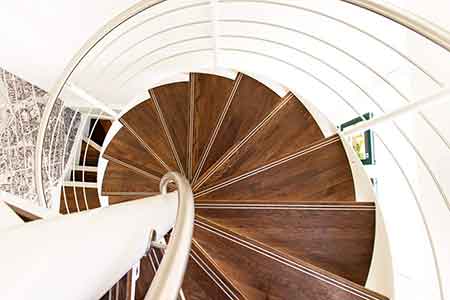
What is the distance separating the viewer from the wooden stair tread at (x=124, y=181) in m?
2.77

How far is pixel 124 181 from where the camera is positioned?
2.92 m

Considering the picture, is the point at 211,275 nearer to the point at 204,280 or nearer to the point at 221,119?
the point at 204,280

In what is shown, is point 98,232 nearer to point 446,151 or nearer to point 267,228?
point 267,228

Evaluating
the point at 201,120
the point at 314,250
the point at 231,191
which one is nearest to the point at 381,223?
the point at 314,250

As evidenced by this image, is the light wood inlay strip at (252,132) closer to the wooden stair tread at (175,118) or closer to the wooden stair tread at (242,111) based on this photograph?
the wooden stair tread at (242,111)

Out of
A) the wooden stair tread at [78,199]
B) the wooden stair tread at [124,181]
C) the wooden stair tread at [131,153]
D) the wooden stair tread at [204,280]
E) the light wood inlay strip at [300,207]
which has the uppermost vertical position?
the wooden stair tread at [131,153]

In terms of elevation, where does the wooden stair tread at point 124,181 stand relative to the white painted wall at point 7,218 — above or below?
above

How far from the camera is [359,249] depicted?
1.60 m

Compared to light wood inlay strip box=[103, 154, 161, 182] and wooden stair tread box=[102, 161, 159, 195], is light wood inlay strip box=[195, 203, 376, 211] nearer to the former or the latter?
light wood inlay strip box=[103, 154, 161, 182]

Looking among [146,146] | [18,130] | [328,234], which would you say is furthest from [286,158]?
[18,130]

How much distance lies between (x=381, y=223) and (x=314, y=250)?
364 millimetres

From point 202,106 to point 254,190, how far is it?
2.67 ft

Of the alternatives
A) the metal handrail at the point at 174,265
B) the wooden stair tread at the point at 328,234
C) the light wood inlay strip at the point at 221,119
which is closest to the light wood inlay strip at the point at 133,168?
the light wood inlay strip at the point at 221,119

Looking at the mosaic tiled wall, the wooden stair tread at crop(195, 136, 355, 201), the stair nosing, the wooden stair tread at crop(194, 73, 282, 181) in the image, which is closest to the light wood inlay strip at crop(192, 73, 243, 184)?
the wooden stair tread at crop(194, 73, 282, 181)
